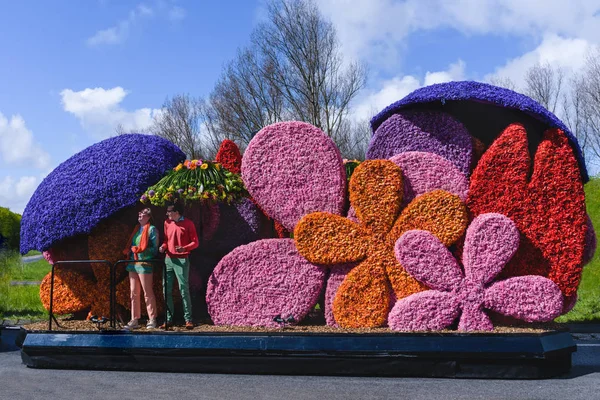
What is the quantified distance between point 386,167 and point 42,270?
2362 cm

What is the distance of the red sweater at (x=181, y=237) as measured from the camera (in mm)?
7523

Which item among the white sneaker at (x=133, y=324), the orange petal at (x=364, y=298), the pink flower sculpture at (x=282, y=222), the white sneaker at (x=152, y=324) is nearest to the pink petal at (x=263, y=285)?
the pink flower sculpture at (x=282, y=222)

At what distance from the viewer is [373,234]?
7.34 m

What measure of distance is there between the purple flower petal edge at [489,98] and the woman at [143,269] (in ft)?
11.1

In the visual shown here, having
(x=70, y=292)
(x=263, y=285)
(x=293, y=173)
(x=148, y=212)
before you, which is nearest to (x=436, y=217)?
(x=293, y=173)

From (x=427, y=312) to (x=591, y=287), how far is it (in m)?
9.98

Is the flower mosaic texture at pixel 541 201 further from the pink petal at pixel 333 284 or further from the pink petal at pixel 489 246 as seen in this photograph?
the pink petal at pixel 333 284

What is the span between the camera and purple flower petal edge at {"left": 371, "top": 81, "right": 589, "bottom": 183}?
7.16 meters

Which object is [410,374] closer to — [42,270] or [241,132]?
[241,132]

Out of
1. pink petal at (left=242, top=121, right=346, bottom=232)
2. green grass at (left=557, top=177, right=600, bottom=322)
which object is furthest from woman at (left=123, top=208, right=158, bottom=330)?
green grass at (left=557, top=177, right=600, bottom=322)

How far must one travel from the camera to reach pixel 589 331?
35.3 ft

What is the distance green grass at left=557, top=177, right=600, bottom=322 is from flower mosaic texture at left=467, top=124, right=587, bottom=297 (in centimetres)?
513

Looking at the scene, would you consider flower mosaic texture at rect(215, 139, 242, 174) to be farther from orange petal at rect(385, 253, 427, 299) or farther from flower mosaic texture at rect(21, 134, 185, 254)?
orange petal at rect(385, 253, 427, 299)

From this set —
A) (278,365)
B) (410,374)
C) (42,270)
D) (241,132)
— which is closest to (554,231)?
(410,374)
